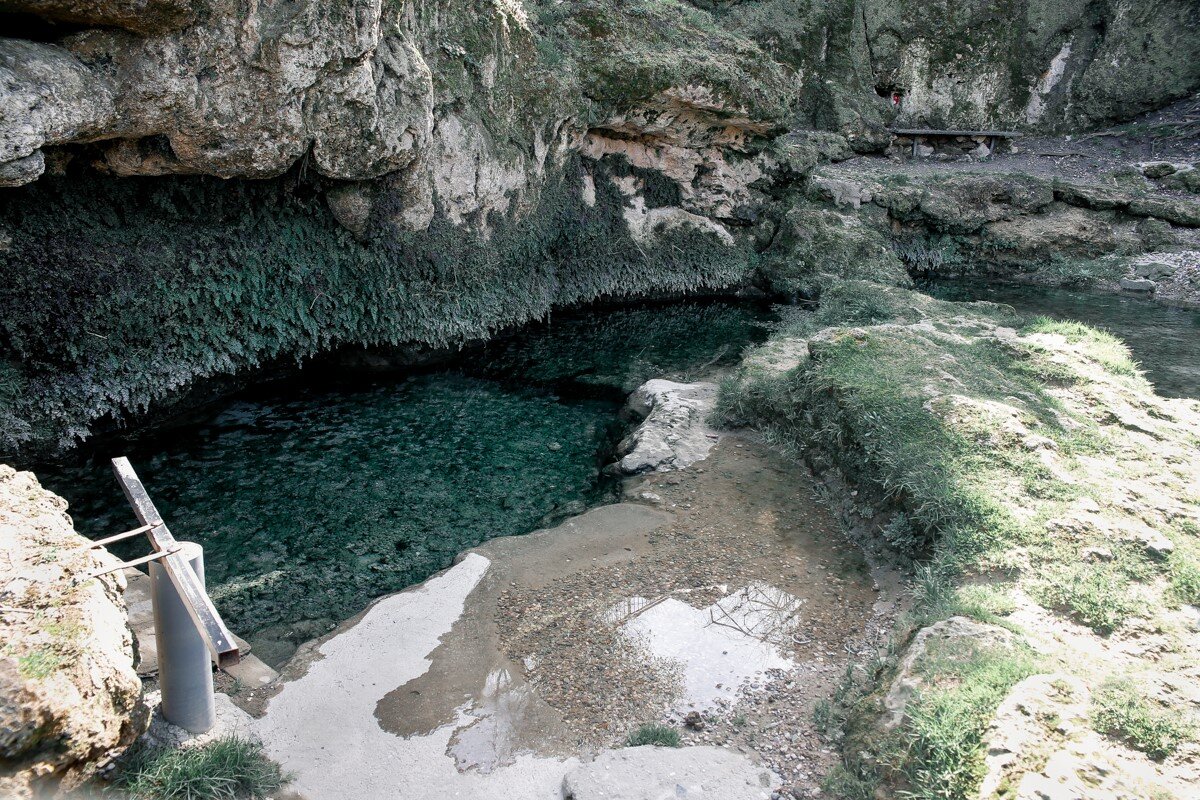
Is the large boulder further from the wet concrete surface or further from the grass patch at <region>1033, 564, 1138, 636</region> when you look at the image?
the grass patch at <region>1033, 564, 1138, 636</region>

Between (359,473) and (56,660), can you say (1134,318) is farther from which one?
(56,660)

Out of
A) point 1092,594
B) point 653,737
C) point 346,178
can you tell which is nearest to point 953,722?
point 653,737

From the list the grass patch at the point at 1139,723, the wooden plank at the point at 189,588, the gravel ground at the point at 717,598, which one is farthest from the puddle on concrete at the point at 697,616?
the wooden plank at the point at 189,588

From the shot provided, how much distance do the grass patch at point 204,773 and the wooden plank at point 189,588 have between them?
755 mm

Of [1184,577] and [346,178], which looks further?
[346,178]

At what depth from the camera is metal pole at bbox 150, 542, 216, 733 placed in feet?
14.7

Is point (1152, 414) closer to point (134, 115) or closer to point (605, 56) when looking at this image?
point (605, 56)

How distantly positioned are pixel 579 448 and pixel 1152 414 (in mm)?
6431

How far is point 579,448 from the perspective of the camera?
33.5 ft

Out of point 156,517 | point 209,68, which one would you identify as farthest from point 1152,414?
point 209,68

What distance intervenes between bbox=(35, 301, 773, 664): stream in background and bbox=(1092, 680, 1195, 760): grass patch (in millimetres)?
5222

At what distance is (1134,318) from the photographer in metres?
15.6

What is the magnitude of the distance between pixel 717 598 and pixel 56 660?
177 inches

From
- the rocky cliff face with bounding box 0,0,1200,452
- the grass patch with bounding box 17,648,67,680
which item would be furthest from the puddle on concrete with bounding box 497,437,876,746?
the rocky cliff face with bounding box 0,0,1200,452
